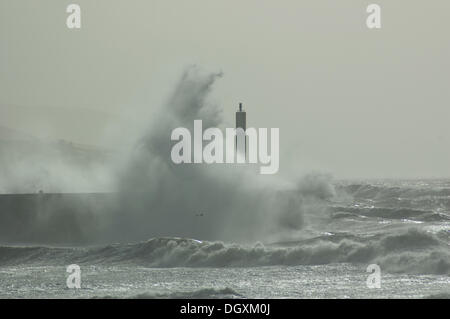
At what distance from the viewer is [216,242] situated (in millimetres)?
22984

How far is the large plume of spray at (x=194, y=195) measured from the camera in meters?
27.5

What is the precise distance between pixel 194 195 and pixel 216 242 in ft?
21.3

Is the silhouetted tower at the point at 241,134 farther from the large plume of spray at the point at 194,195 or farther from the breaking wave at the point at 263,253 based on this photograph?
Answer: the breaking wave at the point at 263,253


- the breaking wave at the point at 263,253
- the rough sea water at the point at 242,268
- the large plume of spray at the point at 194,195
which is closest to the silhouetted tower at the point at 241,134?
the large plume of spray at the point at 194,195

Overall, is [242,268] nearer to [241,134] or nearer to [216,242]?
[216,242]

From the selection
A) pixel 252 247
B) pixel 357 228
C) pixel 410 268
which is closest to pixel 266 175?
pixel 357 228

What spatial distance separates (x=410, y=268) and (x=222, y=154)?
12.9 meters

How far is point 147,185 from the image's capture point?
97.9 ft

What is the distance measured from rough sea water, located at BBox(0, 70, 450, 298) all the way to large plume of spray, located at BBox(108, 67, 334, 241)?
44 millimetres

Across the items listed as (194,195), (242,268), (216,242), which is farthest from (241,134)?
(242,268)

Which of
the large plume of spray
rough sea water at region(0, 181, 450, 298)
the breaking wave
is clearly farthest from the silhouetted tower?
the breaking wave

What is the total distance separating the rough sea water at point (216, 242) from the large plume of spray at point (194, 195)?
0.04 m

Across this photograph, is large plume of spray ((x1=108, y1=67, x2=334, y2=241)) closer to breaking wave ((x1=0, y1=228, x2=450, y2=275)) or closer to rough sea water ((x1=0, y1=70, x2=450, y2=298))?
rough sea water ((x1=0, y1=70, x2=450, y2=298))

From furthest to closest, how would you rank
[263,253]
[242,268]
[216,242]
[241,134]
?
[241,134] < [216,242] < [263,253] < [242,268]
